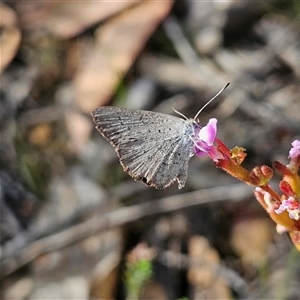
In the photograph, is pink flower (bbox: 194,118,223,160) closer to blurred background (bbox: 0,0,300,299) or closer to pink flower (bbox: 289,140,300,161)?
pink flower (bbox: 289,140,300,161)

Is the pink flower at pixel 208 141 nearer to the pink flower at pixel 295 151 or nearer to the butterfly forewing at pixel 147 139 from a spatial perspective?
the butterfly forewing at pixel 147 139

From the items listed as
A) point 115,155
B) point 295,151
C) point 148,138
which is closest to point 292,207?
point 295,151

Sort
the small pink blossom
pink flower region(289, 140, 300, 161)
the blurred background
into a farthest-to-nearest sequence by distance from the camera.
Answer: the blurred background, pink flower region(289, 140, 300, 161), the small pink blossom

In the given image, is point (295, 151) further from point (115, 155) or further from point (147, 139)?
point (115, 155)

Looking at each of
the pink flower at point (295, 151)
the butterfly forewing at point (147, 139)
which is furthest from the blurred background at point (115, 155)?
the pink flower at point (295, 151)

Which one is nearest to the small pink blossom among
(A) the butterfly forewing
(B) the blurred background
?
(A) the butterfly forewing

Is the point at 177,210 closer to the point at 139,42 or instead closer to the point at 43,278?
the point at 43,278

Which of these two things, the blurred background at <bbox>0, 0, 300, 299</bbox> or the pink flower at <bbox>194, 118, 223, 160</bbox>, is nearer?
the pink flower at <bbox>194, 118, 223, 160</bbox>

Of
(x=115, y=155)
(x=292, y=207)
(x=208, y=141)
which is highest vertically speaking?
(x=208, y=141)
